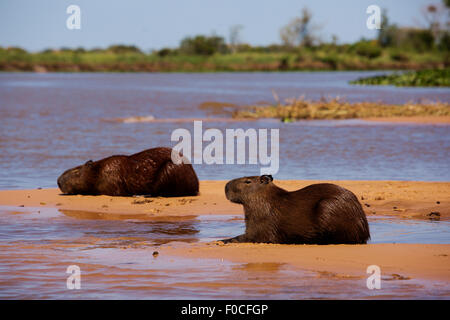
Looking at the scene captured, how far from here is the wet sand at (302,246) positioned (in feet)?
25.6

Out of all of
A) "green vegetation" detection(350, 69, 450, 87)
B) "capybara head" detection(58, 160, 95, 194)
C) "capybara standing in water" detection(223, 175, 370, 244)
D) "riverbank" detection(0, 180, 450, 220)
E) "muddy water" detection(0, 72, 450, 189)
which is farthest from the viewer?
"green vegetation" detection(350, 69, 450, 87)

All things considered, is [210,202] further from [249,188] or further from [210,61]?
[210,61]

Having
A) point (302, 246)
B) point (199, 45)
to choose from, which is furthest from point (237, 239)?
point (199, 45)

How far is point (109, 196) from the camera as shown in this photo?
13352 millimetres

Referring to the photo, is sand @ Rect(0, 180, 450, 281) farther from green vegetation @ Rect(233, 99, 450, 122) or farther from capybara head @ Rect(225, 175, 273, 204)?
green vegetation @ Rect(233, 99, 450, 122)

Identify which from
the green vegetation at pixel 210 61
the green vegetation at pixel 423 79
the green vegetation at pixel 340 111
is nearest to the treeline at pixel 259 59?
the green vegetation at pixel 210 61

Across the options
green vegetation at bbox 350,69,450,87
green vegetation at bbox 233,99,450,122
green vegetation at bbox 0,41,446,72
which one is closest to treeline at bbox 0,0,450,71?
green vegetation at bbox 0,41,446,72

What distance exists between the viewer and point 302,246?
29.3ft

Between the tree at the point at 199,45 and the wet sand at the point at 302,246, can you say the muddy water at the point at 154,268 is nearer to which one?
the wet sand at the point at 302,246

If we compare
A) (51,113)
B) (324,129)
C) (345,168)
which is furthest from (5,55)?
(345,168)

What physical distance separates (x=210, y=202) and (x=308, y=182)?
7.11 feet

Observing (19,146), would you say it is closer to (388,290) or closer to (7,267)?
(7,267)

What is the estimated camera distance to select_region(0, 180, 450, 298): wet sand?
7789 mm

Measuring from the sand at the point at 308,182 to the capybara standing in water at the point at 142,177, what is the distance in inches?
7.9
